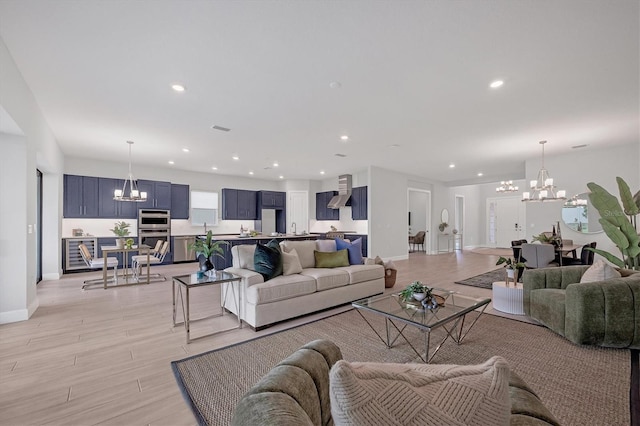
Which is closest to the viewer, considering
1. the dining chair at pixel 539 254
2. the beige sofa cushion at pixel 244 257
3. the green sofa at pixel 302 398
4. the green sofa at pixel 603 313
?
the green sofa at pixel 302 398

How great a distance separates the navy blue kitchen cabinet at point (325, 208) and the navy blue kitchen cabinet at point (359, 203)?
1038mm

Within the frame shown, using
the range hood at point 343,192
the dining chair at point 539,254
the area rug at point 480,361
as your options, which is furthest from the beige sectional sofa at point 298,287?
the range hood at point 343,192

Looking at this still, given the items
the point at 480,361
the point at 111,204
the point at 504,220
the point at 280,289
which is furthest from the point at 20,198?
the point at 504,220

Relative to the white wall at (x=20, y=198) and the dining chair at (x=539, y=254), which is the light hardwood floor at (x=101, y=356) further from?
the dining chair at (x=539, y=254)

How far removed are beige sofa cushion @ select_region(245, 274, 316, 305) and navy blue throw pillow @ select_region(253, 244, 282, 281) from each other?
10 cm

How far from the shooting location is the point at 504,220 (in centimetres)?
1257

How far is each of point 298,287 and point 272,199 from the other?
703 centimetres

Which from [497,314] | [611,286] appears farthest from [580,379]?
[497,314]

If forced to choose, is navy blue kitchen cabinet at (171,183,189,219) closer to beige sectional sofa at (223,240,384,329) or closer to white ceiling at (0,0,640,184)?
white ceiling at (0,0,640,184)

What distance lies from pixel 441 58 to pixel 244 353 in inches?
135

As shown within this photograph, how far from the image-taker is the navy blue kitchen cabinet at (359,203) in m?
8.78

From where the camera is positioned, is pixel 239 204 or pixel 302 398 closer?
pixel 302 398

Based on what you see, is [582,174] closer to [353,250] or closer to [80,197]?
[353,250]

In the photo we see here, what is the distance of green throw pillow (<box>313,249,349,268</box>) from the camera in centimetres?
448
